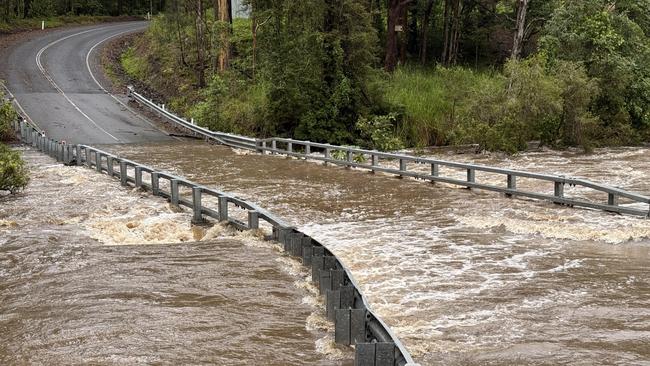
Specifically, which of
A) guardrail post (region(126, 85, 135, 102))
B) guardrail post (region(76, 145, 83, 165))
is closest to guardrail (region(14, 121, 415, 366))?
guardrail post (region(76, 145, 83, 165))

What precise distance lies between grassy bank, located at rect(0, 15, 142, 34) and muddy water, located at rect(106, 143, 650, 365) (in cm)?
4912

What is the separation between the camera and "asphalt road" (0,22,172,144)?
33.8 m

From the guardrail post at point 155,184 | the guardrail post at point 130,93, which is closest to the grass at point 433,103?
the guardrail post at point 155,184

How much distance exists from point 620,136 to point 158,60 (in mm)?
31787

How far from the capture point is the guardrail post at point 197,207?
574 inches

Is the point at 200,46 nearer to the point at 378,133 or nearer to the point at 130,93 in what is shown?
the point at 130,93

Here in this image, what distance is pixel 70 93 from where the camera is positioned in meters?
42.0

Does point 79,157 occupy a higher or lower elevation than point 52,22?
lower

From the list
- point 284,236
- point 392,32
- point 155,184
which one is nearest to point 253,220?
point 284,236

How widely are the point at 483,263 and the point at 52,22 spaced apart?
6663 centimetres

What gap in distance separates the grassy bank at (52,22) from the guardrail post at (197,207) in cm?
5229

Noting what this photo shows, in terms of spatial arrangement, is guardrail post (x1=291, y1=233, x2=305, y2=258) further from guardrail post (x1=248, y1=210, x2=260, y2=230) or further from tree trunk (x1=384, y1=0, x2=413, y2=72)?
tree trunk (x1=384, y1=0, x2=413, y2=72)

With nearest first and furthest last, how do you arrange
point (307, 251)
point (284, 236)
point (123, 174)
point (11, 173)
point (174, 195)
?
point (307, 251)
point (284, 236)
point (174, 195)
point (11, 173)
point (123, 174)

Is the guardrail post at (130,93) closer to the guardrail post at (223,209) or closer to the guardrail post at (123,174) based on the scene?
the guardrail post at (123,174)
